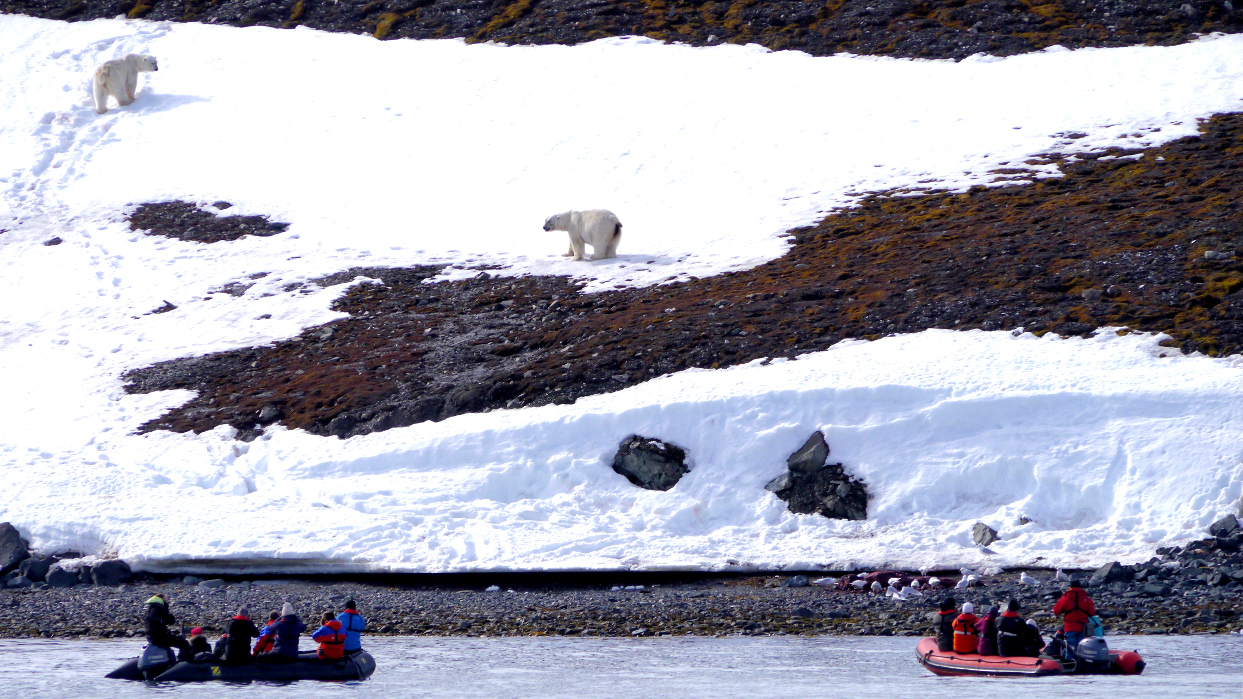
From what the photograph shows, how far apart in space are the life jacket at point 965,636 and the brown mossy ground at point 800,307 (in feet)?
24.6

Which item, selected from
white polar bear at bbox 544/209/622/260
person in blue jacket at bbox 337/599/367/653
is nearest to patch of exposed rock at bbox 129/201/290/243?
white polar bear at bbox 544/209/622/260

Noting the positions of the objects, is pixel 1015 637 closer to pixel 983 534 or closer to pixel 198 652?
pixel 983 534

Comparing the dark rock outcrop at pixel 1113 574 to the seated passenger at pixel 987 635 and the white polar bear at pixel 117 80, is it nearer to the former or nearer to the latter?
the seated passenger at pixel 987 635

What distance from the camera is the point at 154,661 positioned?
36.2 ft

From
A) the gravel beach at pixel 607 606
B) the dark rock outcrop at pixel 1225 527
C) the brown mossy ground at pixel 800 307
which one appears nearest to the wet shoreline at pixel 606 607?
the gravel beach at pixel 607 606

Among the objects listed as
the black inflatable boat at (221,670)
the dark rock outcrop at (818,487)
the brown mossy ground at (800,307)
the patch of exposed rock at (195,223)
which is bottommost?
the black inflatable boat at (221,670)

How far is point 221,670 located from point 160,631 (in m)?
0.71

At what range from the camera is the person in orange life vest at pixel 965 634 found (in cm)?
1060

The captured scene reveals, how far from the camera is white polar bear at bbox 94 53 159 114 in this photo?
36000mm

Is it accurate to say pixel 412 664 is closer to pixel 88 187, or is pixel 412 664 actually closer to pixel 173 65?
pixel 88 187

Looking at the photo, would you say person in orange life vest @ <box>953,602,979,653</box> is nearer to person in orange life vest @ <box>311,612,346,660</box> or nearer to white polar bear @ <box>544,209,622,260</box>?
person in orange life vest @ <box>311,612,346,660</box>

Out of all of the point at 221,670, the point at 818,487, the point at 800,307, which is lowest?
the point at 221,670

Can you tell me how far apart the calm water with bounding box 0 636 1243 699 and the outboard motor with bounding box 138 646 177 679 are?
8.3 inches

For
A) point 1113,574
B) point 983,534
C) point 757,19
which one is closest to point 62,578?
point 983,534
